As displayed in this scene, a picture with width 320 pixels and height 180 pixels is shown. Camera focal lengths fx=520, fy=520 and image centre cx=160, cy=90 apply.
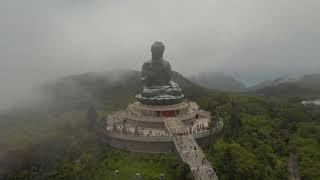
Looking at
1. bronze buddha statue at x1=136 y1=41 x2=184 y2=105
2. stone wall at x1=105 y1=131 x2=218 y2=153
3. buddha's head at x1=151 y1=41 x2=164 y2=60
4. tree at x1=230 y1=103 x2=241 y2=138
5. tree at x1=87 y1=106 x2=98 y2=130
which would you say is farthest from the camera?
buddha's head at x1=151 y1=41 x2=164 y2=60

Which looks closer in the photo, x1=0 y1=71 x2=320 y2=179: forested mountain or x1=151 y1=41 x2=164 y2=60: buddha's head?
x1=0 y1=71 x2=320 y2=179: forested mountain

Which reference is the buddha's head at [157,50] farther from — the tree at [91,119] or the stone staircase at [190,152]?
the tree at [91,119]

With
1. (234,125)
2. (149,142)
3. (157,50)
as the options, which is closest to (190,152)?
(149,142)

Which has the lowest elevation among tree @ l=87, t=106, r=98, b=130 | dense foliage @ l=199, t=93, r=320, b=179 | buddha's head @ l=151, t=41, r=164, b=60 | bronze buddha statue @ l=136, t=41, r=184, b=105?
dense foliage @ l=199, t=93, r=320, b=179

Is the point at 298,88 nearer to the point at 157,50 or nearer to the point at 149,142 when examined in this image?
the point at 157,50

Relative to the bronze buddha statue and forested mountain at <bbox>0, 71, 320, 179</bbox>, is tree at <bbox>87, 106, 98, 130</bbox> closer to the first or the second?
forested mountain at <bbox>0, 71, 320, 179</bbox>

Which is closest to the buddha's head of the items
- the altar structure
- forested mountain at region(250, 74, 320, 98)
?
the altar structure

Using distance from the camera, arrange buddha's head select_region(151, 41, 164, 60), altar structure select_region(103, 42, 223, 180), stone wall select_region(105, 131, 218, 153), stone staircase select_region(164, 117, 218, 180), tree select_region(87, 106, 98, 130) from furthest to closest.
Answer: buddha's head select_region(151, 41, 164, 60) → tree select_region(87, 106, 98, 130) → stone wall select_region(105, 131, 218, 153) → altar structure select_region(103, 42, 223, 180) → stone staircase select_region(164, 117, 218, 180)
